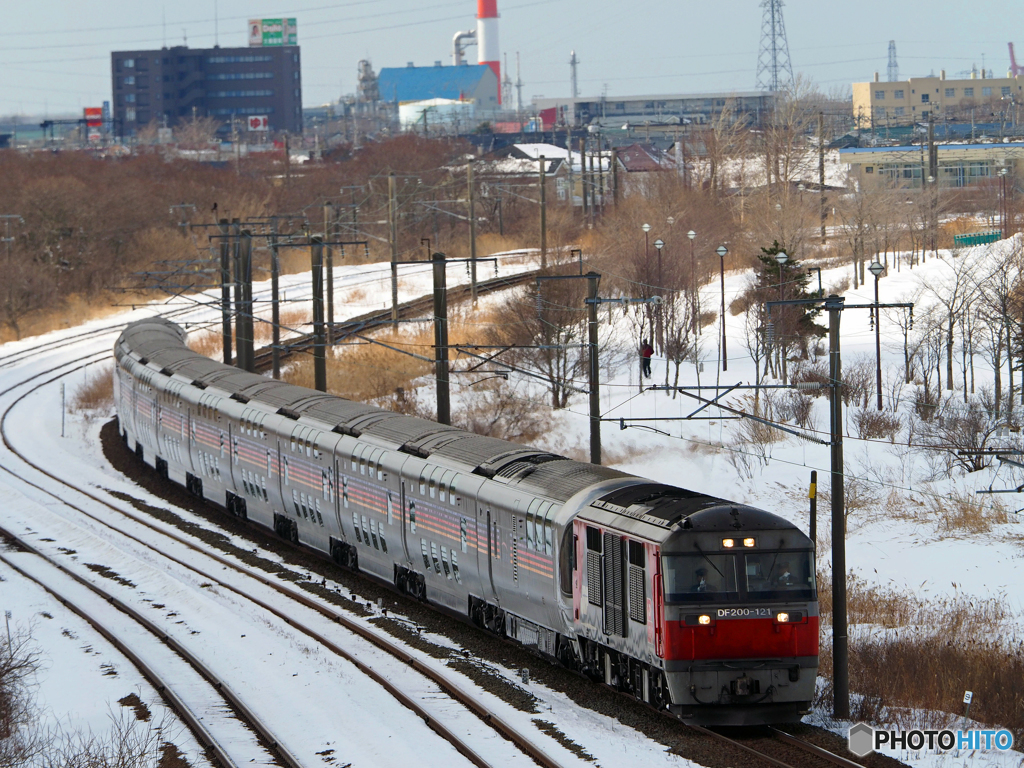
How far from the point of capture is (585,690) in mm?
18016

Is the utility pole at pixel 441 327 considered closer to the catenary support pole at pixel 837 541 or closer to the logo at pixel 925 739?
the catenary support pole at pixel 837 541

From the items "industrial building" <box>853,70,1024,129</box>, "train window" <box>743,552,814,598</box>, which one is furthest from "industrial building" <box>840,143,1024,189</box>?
"train window" <box>743,552,814,598</box>

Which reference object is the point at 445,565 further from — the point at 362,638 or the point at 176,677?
the point at 176,677

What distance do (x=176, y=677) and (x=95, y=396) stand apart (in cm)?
3963

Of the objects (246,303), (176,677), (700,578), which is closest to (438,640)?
(176,677)

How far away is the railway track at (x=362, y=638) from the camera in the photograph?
1565 cm

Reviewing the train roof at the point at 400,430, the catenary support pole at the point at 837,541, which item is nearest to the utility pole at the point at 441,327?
the train roof at the point at 400,430

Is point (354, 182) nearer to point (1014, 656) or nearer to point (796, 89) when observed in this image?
point (796, 89)

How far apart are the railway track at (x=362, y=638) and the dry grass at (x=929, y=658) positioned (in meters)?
4.52

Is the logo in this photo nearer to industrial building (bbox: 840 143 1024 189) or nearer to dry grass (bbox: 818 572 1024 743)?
dry grass (bbox: 818 572 1024 743)

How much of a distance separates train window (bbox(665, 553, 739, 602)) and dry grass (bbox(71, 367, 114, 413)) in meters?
43.3

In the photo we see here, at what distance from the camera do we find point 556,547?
60.0 ft

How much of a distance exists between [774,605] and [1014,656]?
6752 millimetres

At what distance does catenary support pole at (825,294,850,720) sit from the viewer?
17.0 metres
